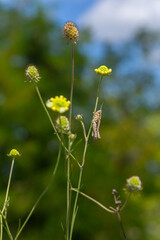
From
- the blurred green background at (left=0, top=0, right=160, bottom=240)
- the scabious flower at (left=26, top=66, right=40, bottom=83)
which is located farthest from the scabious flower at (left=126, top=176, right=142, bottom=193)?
the blurred green background at (left=0, top=0, right=160, bottom=240)

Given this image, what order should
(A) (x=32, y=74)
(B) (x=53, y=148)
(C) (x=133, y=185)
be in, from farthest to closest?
(B) (x=53, y=148) → (A) (x=32, y=74) → (C) (x=133, y=185)

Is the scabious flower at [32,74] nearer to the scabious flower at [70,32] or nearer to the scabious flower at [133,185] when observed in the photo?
the scabious flower at [70,32]

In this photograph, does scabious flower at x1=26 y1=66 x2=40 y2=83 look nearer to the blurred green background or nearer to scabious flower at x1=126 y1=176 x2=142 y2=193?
scabious flower at x1=126 y1=176 x2=142 y2=193

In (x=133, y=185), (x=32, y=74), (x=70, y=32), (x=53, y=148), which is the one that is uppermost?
(x=53, y=148)

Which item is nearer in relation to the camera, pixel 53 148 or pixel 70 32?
pixel 70 32

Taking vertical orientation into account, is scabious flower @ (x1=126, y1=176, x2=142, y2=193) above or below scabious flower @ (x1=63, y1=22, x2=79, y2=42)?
below

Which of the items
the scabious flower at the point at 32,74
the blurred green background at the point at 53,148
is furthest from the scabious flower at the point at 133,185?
the blurred green background at the point at 53,148

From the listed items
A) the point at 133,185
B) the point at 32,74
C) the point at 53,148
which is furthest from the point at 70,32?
the point at 53,148

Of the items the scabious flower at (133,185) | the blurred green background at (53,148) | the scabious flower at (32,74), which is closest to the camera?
the scabious flower at (133,185)

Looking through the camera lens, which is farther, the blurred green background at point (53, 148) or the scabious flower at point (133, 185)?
the blurred green background at point (53, 148)

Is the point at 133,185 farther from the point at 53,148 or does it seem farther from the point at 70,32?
the point at 53,148

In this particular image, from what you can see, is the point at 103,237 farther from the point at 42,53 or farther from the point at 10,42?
the point at 10,42

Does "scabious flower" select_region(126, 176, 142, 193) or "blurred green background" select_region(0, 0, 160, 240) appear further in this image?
"blurred green background" select_region(0, 0, 160, 240)
